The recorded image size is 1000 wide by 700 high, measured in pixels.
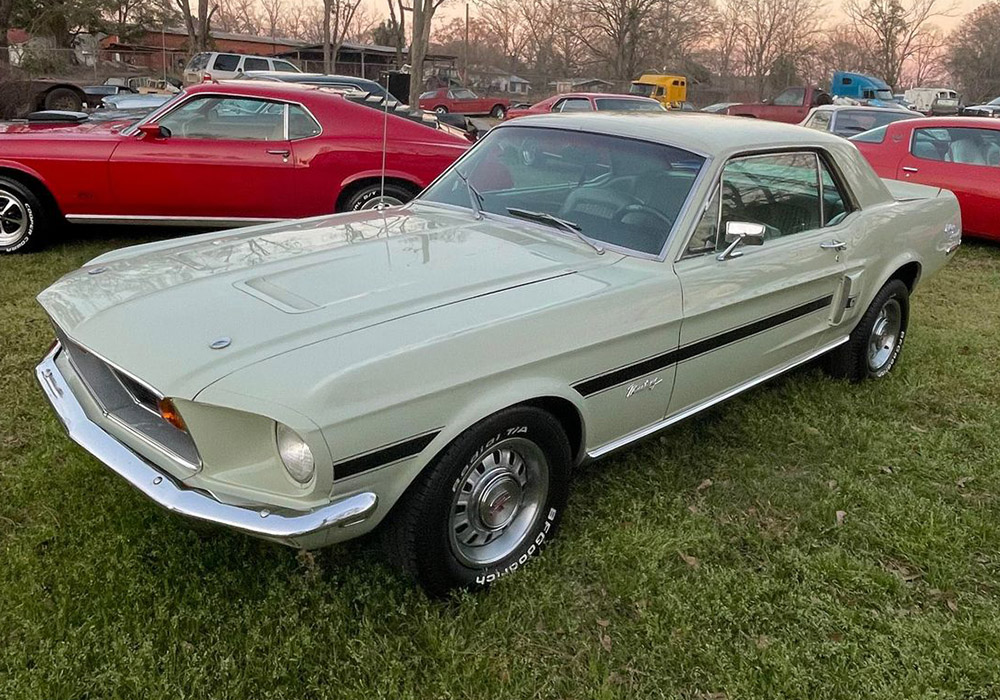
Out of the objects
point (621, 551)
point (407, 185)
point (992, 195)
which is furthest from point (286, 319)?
point (992, 195)

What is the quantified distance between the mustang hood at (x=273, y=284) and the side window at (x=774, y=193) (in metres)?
0.72

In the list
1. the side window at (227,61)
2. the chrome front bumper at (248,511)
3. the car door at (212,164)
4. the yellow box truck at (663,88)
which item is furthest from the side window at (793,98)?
the chrome front bumper at (248,511)

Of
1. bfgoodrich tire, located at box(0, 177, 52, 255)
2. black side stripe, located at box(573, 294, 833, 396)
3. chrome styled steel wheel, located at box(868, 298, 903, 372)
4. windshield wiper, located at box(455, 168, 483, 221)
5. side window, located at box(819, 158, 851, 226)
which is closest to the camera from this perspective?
black side stripe, located at box(573, 294, 833, 396)

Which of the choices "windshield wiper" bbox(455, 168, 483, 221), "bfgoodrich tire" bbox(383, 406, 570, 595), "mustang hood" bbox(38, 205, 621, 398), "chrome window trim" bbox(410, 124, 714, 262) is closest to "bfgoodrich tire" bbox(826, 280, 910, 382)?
"chrome window trim" bbox(410, 124, 714, 262)

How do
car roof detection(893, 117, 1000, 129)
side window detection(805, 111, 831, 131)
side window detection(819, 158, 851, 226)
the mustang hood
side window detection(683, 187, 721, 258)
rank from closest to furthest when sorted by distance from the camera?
the mustang hood → side window detection(683, 187, 721, 258) → side window detection(819, 158, 851, 226) → car roof detection(893, 117, 1000, 129) → side window detection(805, 111, 831, 131)

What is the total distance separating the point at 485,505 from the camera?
2.59m

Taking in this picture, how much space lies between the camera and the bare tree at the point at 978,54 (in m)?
44.7

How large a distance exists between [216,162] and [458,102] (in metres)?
24.1

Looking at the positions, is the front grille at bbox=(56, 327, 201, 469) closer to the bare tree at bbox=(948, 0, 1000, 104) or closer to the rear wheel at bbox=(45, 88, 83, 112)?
the rear wheel at bbox=(45, 88, 83, 112)

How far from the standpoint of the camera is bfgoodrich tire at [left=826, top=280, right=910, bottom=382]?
434 centimetres

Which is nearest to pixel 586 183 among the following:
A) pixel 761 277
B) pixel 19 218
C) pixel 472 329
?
pixel 761 277

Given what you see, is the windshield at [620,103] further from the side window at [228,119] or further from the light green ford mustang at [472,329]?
the light green ford mustang at [472,329]

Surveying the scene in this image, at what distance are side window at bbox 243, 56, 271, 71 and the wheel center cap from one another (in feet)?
84.3

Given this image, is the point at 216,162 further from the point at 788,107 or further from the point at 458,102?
the point at 458,102
